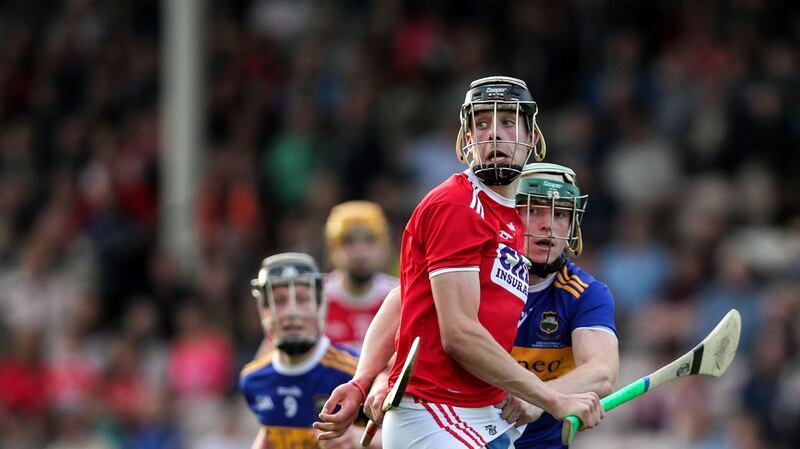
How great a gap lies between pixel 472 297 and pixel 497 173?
44 cm

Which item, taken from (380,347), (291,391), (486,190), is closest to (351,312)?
(291,391)

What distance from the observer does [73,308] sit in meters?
12.8

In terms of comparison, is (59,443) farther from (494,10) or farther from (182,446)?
(494,10)

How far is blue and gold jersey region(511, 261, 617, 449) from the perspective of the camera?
5.34m


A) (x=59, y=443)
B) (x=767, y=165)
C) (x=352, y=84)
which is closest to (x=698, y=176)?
(x=767, y=165)

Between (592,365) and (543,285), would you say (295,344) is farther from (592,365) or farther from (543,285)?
(592,365)

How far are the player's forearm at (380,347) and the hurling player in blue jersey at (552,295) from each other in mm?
643

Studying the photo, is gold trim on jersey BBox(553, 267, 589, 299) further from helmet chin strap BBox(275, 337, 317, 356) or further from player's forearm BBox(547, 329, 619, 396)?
helmet chin strap BBox(275, 337, 317, 356)

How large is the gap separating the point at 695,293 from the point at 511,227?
5244mm

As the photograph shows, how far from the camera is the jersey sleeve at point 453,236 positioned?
4.46 m

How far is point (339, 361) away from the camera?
614 centimetres

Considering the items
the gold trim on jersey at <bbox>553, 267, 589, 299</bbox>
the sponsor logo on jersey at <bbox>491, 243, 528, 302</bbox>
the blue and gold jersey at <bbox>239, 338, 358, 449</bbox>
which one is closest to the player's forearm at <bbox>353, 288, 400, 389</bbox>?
the sponsor logo on jersey at <bbox>491, 243, 528, 302</bbox>

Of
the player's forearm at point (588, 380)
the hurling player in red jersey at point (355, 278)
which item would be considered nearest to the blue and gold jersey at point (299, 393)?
the player's forearm at point (588, 380)

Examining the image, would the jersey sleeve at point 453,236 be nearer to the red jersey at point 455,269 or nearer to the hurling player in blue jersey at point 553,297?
the red jersey at point 455,269
